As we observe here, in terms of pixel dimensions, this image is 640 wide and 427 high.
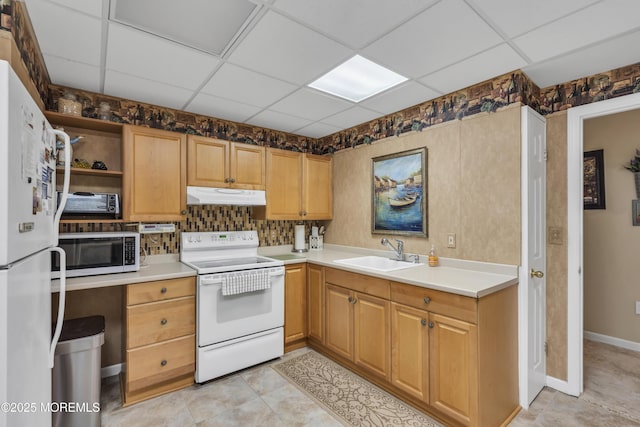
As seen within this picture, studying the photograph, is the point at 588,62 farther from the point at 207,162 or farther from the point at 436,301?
the point at 207,162

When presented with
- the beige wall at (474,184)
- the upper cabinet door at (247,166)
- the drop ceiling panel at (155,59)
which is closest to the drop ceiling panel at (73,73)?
the drop ceiling panel at (155,59)

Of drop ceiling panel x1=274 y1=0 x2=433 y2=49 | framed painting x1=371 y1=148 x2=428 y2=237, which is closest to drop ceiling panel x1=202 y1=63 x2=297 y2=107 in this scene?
drop ceiling panel x1=274 y1=0 x2=433 y2=49

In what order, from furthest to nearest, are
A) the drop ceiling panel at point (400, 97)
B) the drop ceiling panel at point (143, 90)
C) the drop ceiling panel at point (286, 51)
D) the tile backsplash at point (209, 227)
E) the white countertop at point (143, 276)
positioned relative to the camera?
the tile backsplash at point (209, 227), the drop ceiling panel at point (400, 97), the drop ceiling panel at point (143, 90), the white countertop at point (143, 276), the drop ceiling panel at point (286, 51)

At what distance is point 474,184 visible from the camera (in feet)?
7.86

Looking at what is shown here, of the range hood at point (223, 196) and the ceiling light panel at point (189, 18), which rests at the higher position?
the ceiling light panel at point (189, 18)

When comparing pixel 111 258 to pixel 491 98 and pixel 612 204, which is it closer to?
pixel 491 98

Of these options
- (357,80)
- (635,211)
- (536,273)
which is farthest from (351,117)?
(635,211)

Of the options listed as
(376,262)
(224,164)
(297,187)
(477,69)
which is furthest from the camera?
(297,187)

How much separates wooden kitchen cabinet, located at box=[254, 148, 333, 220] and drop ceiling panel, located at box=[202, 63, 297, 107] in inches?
30.0

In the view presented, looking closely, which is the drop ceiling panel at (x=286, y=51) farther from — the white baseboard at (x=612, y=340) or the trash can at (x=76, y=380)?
the white baseboard at (x=612, y=340)

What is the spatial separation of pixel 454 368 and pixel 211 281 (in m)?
1.86

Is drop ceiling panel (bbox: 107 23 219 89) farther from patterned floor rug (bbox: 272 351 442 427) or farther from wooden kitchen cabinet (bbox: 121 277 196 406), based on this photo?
patterned floor rug (bbox: 272 351 442 427)

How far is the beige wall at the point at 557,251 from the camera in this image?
90.9 inches

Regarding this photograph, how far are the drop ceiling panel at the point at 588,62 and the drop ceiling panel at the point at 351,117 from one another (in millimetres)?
1304
